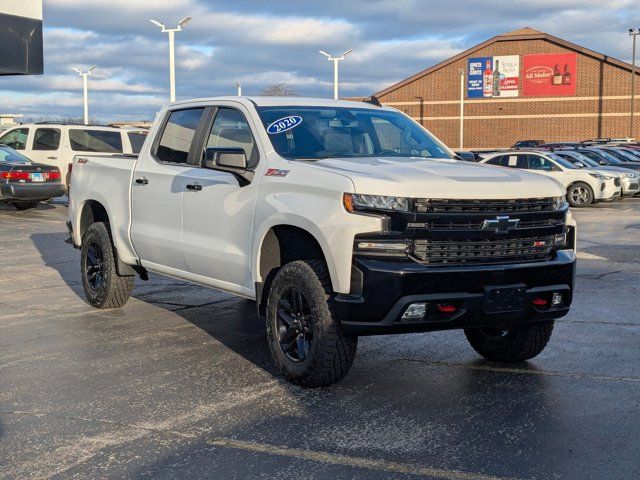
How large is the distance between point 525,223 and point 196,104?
3.16 m

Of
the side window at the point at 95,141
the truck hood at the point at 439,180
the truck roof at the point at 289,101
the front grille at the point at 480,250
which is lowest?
the front grille at the point at 480,250

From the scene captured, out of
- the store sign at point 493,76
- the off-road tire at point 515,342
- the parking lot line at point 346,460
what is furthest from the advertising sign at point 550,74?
the parking lot line at point 346,460

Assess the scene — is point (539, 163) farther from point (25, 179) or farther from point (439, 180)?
point (439, 180)

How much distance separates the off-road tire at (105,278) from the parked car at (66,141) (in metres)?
13.5

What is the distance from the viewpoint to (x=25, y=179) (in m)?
21.0

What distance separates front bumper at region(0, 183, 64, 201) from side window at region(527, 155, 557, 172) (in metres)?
13.8

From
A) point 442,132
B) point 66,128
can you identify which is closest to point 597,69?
point 442,132

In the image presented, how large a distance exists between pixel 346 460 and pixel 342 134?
120 inches

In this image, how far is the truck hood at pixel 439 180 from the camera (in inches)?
221

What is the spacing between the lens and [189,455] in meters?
4.70

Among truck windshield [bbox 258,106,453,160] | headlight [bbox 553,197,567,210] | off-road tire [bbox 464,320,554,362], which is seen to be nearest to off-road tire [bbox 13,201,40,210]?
truck windshield [bbox 258,106,453,160]

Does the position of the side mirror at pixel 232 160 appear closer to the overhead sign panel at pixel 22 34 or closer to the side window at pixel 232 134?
the side window at pixel 232 134

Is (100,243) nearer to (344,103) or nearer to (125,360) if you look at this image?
(125,360)

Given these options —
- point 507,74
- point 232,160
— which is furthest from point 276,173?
point 507,74
